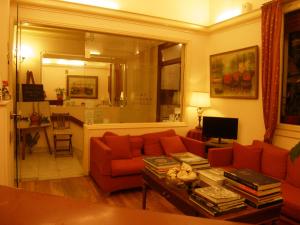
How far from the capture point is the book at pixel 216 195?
2.07 meters

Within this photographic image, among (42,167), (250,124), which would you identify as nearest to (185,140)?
(250,124)

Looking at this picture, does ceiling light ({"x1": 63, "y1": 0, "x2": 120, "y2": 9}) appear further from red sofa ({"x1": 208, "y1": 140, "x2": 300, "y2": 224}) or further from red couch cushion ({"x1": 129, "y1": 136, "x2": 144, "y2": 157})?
red sofa ({"x1": 208, "y1": 140, "x2": 300, "y2": 224})

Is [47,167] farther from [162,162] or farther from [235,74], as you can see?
[235,74]

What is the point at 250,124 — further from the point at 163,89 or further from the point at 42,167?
the point at 42,167

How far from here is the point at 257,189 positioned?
2217 mm

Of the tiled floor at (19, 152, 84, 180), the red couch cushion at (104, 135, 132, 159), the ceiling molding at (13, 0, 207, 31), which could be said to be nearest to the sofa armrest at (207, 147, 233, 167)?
the red couch cushion at (104, 135, 132, 159)

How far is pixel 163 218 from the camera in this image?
0.68 m

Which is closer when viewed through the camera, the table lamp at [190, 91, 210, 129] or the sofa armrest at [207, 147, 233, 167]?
the sofa armrest at [207, 147, 233, 167]

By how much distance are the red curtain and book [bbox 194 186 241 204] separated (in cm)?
207

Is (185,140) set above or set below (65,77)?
below

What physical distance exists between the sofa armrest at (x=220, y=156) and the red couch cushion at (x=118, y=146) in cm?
128

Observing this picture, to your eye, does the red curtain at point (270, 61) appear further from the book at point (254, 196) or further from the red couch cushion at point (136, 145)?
the red couch cushion at point (136, 145)

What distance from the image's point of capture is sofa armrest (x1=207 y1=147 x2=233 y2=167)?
154 inches

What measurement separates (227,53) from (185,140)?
1.78 metres
